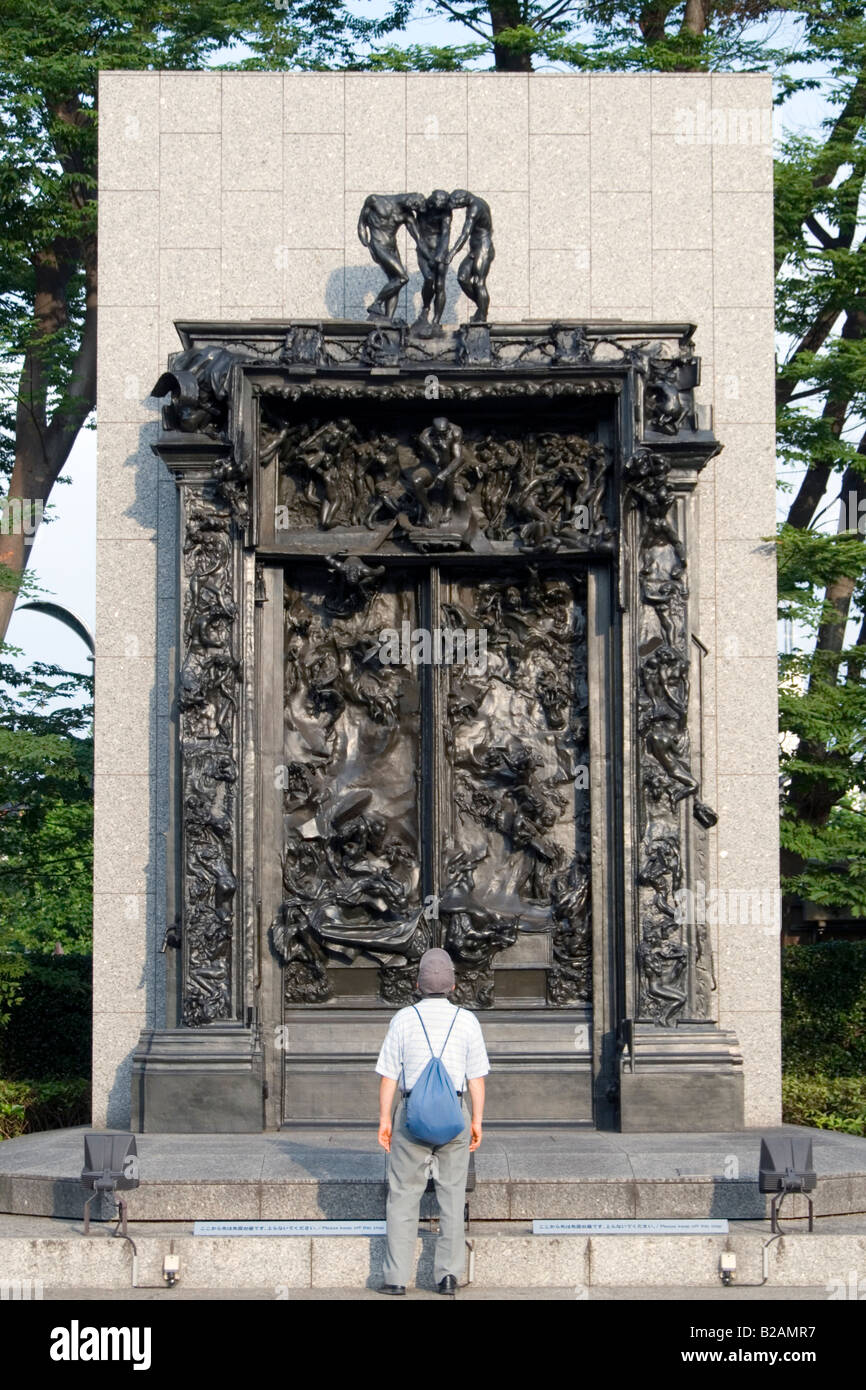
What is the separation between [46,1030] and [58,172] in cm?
1482

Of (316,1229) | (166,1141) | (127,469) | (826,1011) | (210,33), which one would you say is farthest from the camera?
(210,33)

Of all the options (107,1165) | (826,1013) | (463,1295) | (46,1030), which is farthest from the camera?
(46,1030)

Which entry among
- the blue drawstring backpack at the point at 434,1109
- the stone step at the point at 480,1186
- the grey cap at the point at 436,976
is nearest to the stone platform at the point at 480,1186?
the stone step at the point at 480,1186

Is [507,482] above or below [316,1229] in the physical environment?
above

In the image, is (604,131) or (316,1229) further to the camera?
(604,131)

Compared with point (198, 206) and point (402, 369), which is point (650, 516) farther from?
point (198, 206)

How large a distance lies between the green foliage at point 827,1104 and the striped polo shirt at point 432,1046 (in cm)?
620

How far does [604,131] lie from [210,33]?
14396 mm

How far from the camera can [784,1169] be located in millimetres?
11852

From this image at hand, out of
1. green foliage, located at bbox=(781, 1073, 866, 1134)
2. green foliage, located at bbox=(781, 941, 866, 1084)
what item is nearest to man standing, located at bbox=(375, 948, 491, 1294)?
green foliage, located at bbox=(781, 1073, 866, 1134)

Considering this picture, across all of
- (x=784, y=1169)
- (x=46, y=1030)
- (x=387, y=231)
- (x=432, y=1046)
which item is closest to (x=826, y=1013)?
(x=784, y=1169)

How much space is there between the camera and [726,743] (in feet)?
52.5

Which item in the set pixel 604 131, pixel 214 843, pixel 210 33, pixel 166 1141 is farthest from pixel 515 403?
pixel 210 33

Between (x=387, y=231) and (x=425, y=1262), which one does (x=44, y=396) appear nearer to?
(x=387, y=231)
